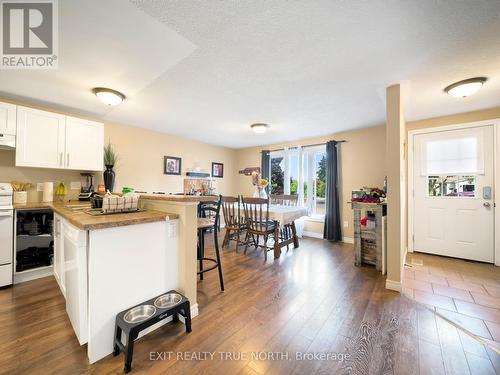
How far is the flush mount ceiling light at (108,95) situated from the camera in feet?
7.80

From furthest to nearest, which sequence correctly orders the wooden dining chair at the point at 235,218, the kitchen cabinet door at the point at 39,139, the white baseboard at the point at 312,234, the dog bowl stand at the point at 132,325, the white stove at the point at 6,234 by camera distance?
1. the white baseboard at the point at 312,234
2. the wooden dining chair at the point at 235,218
3. the kitchen cabinet door at the point at 39,139
4. the white stove at the point at 6,234
5. the dog bowl stand at the point at 132,325

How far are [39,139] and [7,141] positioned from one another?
0.29 meters

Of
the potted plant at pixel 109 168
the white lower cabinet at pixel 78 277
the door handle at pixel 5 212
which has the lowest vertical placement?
the white lower cabinet at pixel 78 277

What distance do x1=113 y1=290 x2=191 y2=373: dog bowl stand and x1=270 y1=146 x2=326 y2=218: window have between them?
378cm

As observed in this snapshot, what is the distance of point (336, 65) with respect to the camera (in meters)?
1.90

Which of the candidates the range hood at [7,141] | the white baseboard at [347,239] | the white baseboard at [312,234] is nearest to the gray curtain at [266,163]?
the white baseboard at [312,234]

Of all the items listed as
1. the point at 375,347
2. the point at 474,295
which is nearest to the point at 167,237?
the point at 375,347

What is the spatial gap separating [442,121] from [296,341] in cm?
402

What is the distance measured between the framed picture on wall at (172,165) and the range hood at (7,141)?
220 cm

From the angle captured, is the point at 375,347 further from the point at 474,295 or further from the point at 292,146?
the point at 292,146

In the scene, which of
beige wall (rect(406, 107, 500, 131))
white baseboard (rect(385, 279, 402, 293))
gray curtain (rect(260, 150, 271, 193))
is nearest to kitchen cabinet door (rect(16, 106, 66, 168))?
gray curtain (rect(260, 150, 271, 193))

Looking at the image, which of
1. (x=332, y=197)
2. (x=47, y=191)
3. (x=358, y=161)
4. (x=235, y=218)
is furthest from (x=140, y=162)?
(x=358, y=161)

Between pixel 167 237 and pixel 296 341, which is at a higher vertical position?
pixel 167 237

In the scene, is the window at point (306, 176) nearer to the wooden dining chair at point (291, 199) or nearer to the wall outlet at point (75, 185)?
the wooden dining chair at point (291, 199)
